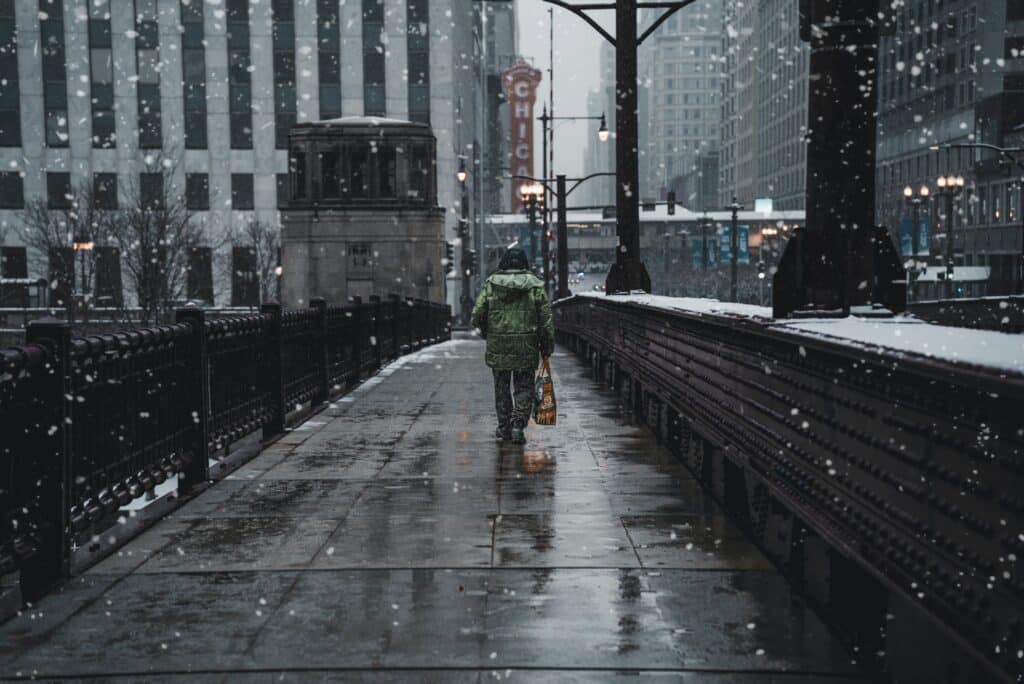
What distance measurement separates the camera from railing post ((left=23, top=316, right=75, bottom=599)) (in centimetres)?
628

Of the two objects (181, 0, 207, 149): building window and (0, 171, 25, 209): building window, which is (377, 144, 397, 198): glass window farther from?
(0, 171, 25, 209): building window

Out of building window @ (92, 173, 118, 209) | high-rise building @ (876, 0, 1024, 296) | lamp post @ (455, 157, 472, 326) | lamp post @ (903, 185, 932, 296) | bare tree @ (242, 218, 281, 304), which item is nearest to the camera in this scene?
lamp post @ (455, 157, 472, 326)

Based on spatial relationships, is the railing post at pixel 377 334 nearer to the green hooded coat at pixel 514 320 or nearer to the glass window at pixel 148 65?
the green hooded coat at pixel 514 320

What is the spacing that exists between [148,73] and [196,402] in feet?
222

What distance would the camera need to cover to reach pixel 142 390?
8141 mm

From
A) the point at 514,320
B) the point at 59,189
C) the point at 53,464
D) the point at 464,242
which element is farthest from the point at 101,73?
the point at 53,464

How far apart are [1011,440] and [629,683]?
198 centimetres

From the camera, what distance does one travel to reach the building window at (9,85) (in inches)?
2783

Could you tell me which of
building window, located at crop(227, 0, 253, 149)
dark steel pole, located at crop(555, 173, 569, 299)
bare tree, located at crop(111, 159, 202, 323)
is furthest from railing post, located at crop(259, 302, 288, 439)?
building window, located at crop(227, 0, 253, 149)

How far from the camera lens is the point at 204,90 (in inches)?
2867

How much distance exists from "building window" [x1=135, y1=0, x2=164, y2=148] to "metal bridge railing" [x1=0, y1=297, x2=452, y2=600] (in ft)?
207

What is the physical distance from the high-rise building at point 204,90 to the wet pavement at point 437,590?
6410 centimetres

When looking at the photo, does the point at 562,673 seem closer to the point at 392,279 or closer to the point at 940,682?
the point at 940,682

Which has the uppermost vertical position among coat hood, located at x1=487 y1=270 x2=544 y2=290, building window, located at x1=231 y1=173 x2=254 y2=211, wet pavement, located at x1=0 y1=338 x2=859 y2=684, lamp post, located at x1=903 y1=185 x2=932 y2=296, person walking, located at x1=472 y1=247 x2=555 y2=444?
building window, located at x1=231 y1=173 x2=254 y2=211
